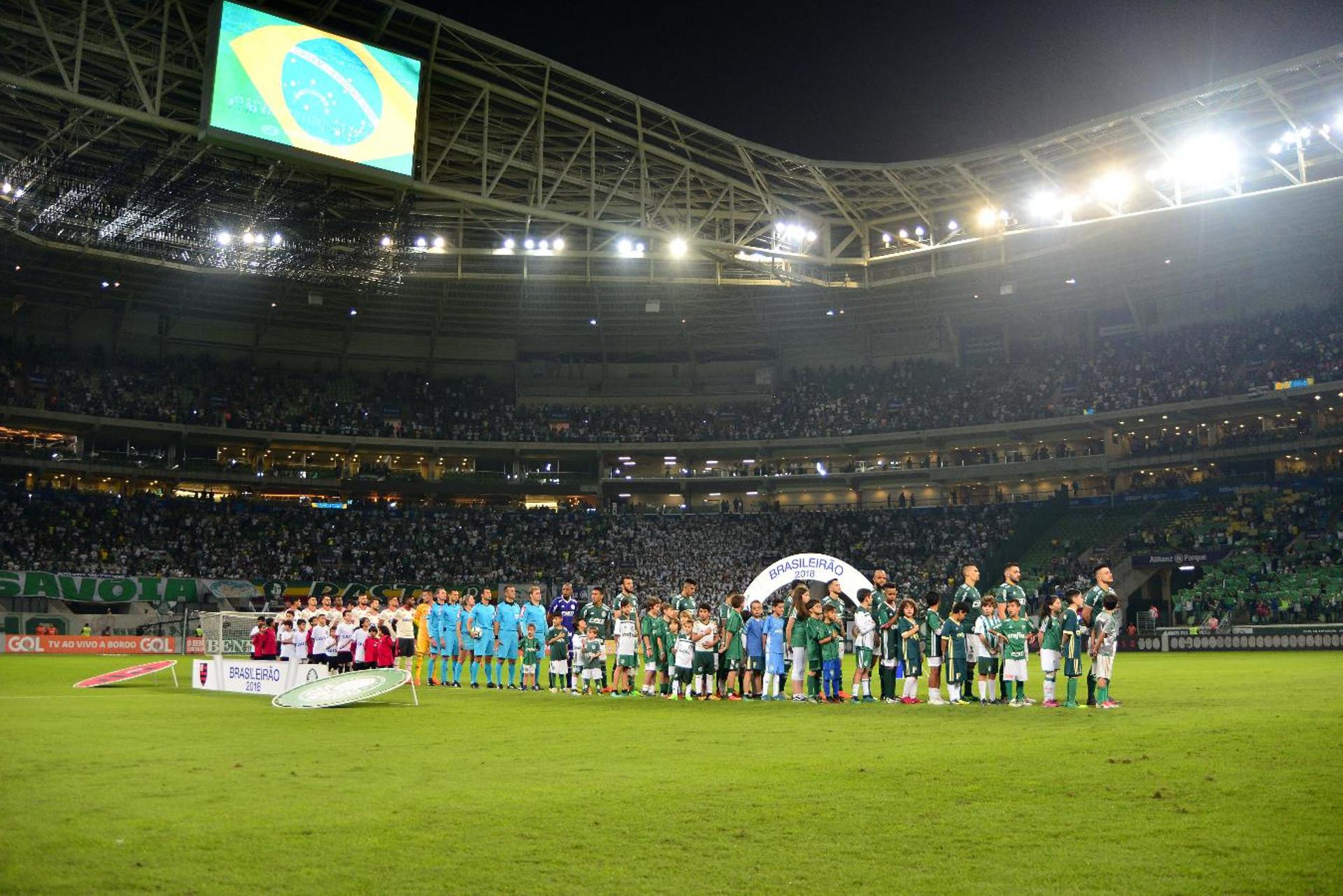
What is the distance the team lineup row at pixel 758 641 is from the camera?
55.5ft

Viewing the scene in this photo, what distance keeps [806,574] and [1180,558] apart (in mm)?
25938

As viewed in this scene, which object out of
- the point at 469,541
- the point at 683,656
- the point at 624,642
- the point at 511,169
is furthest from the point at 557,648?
the point at 469,541

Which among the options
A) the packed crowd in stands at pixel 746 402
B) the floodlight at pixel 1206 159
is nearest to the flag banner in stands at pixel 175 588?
the packed crowd in stands at pixel 746 402

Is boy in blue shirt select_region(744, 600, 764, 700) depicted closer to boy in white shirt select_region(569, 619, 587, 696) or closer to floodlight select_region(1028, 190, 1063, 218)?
boy in white shirt select_region(569, 619, 587, 696)

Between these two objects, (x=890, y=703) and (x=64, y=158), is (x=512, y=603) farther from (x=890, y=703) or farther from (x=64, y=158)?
(x=64, y=158)

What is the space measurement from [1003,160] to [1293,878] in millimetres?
32480

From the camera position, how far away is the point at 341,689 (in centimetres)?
1759

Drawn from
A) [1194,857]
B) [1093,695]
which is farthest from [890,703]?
[1194,857]

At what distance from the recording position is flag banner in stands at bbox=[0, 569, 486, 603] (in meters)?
43.2

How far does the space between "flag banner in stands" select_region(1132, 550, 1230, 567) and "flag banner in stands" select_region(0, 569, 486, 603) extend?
26.3m

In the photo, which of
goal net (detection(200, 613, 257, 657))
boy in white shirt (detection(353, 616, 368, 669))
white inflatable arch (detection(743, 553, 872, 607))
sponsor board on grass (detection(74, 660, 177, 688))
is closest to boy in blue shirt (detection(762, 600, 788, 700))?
white inflatable arch (detection(743, 553, 872, 607))

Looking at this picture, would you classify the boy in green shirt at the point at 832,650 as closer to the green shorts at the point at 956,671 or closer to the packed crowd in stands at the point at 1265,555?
the green shorts at the point at 956,671

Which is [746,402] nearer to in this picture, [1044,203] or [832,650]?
[1044,203]

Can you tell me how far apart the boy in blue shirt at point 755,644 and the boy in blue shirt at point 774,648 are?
0.08 m
